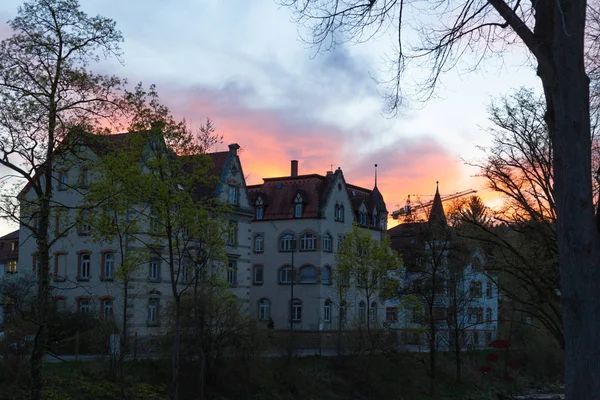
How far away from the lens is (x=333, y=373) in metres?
39.5

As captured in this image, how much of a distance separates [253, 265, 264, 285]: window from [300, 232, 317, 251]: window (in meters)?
4.83

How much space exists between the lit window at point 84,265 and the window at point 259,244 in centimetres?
2201

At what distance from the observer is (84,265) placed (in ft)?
141

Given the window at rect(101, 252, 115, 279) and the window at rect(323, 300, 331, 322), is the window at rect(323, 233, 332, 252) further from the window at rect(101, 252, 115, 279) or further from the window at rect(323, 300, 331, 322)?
the window at rect(101, 252, 115, 279)

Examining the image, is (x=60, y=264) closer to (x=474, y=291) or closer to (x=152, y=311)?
(x=152, y=311)

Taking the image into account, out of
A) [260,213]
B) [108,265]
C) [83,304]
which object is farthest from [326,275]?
[83,304]

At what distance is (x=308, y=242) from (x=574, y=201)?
53.5 metres

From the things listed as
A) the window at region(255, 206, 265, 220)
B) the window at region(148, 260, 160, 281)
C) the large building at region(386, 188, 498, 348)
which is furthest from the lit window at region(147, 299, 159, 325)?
the window at region(255, 206, 265, 220)

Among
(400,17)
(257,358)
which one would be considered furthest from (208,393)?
(400,17)

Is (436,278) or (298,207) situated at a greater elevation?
(298,207)

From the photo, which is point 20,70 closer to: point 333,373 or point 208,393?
point 208,393

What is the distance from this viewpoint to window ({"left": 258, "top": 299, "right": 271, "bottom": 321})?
6116 cm

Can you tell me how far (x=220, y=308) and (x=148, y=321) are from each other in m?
11.5

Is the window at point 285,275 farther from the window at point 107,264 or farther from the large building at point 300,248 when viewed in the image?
the window at point 107,264
